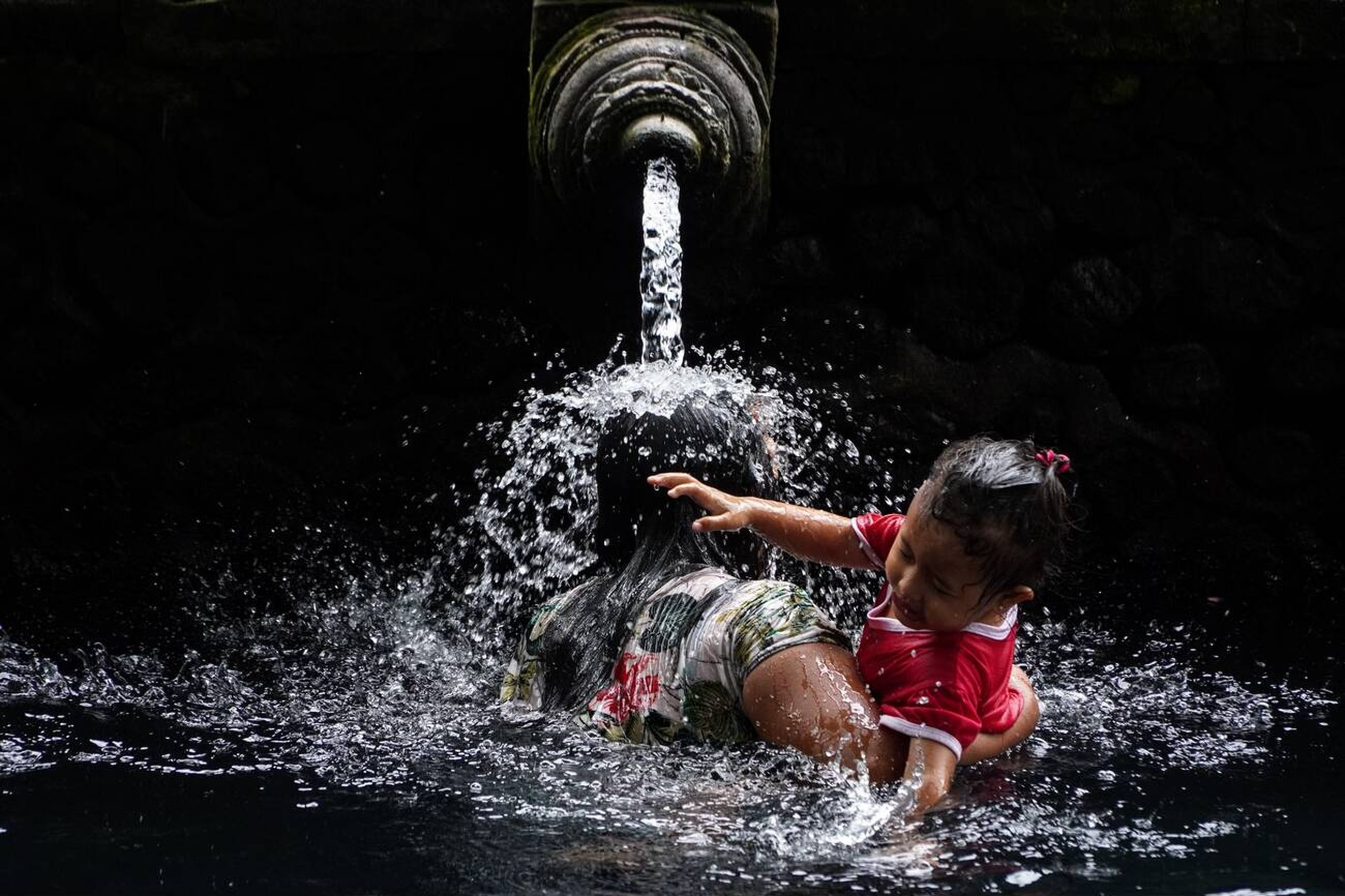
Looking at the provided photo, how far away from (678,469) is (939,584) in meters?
0.53

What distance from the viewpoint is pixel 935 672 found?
2.60 m

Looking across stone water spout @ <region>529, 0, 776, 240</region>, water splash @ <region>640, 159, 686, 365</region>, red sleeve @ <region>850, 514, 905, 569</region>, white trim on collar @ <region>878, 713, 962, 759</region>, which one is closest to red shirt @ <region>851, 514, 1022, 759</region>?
white trim on collar @ <region>878, 713, 962, 759</region>

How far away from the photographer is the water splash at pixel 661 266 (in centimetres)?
390

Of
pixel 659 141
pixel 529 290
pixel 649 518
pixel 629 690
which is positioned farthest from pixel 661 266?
pixel 629 690

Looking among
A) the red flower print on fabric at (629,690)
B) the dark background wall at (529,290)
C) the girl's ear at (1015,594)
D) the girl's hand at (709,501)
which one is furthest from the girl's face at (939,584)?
the dark background wall at (529,290)

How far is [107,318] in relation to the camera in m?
4.60

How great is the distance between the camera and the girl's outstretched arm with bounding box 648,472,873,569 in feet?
9.02

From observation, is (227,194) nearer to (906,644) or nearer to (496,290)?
(496,290)

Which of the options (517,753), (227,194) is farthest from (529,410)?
(517,753)

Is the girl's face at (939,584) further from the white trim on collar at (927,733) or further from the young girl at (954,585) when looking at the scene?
the white trim on collar at (927,733)

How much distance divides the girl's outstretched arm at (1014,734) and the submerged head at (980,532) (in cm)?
27

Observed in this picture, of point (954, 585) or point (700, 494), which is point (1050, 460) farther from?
point (700, 494)

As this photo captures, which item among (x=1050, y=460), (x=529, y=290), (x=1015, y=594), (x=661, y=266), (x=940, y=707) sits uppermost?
(x=529, y=290)

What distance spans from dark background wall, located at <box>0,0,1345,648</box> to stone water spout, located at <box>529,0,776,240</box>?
0.32 m
